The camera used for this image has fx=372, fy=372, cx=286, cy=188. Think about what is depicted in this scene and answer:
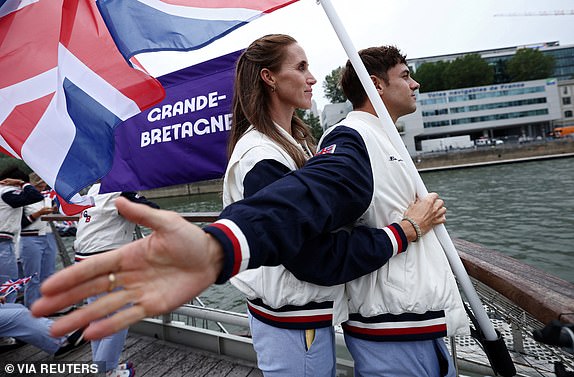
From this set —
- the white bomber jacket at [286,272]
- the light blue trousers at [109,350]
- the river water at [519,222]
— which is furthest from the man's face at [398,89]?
the river water at [519,222]

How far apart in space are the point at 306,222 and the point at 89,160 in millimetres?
1730

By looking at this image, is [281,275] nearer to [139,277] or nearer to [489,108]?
[139,277]

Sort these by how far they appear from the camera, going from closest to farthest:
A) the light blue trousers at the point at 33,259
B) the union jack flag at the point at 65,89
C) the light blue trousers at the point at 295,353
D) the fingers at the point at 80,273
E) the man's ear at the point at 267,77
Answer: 1. the fingers at the point at 80,273
2. the light blue trousers at the point at 295,353
3. the man's ear at the point at 267,77
4. the union jack flag at the point at 65,89
5. the light blue trousers at the point at 33,259

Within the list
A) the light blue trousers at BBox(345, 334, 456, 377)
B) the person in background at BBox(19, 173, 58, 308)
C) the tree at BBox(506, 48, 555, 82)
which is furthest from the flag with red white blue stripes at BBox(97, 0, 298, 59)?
the tree at BBox(506, 48, 555, 82)

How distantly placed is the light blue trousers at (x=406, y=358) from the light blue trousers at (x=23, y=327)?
2.55 metres

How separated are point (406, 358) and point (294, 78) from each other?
1.14m

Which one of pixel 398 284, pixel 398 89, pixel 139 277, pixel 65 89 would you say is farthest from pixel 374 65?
pixel 65 89

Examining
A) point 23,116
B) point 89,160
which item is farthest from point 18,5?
point 89,160

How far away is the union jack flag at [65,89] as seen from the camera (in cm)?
214

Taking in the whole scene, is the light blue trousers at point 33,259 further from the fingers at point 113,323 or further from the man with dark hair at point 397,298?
the fingers at point 113,323

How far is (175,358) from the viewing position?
2.84 metres

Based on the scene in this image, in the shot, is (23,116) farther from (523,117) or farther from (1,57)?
(523,117)

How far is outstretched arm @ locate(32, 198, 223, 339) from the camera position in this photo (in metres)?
0.67

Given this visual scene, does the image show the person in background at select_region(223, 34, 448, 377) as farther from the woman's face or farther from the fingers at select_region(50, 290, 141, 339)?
the fingers at select_region(50, 290, 141, 339)
